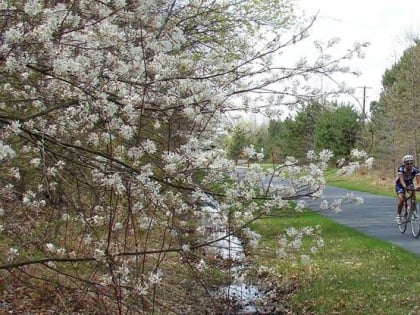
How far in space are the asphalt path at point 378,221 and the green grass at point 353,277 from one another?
334 millimetres

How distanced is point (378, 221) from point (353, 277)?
6.82 metres

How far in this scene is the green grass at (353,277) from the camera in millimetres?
6492

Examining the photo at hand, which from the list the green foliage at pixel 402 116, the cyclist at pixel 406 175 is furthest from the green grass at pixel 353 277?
the green foliage at pixel 402 116

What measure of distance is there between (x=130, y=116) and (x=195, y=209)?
1033 millimetres

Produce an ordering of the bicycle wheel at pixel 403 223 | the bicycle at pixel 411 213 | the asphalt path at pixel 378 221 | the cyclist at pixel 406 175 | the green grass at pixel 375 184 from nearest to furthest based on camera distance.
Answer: the asphalt path at pixel 378 221 → the cyclist at pixel 406 175 → the bicycle at pixel 411 213 → the bicycle wheel at pixel 403 223 → the green grass at pixel 375 184

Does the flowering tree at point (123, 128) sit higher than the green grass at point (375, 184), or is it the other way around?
the flowering tree at point (123, 128)

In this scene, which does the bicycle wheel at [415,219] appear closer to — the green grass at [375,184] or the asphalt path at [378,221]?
the asphalt path at [378,221]

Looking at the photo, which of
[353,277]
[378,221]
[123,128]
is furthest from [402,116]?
[123,128]

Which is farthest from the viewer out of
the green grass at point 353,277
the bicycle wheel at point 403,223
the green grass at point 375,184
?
the green grass at point 375,184

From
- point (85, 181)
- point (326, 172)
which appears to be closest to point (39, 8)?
point (85, 181)

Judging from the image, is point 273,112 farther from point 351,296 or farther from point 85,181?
point 351,296

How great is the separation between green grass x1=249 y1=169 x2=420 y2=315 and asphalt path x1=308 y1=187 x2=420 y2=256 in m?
0.33

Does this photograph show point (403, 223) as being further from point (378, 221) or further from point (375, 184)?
point (375, 184)

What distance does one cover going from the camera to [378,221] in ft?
47.7
